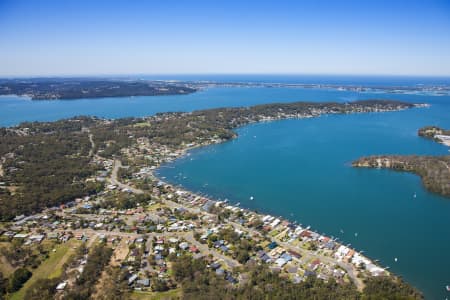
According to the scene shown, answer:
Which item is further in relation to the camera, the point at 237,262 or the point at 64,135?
the point at 64,135

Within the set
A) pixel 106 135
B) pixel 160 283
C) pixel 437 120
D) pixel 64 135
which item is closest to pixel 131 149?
pixel 106 135

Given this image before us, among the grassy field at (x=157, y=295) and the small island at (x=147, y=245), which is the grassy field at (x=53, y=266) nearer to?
the small island at (x=147, y=245)

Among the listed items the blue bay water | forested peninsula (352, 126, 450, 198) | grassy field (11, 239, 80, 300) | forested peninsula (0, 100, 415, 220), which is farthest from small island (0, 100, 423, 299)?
forested peninsula (352, 126, 450, 198)

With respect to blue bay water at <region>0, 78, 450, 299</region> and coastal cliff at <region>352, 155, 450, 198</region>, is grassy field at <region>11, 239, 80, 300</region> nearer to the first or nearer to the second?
blue bay water at <region>0, 78, 450, 299</region>

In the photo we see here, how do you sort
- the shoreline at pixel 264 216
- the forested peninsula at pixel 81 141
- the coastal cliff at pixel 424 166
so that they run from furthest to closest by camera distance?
the coastal cliff at pixel 424 166
the forested peninsula at pixel 81 141
the shoreline at pixel 264 216

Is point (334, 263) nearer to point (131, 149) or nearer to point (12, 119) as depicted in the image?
point (131, 149)

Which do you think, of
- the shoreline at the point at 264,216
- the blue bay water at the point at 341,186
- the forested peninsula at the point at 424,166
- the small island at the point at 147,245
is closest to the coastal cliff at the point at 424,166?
the forested peninsula at the point at 424,166
